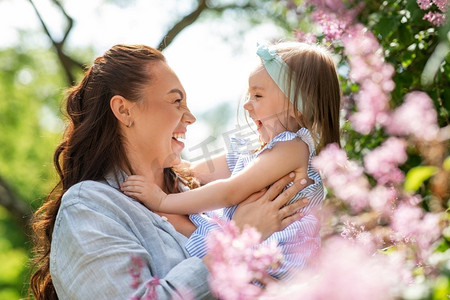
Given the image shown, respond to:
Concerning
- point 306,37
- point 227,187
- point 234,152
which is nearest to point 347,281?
point 227,187

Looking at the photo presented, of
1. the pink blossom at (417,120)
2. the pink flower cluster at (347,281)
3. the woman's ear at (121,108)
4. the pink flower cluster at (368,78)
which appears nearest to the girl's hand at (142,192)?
the woman's ear at (121,108)

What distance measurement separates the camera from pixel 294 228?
7.76 ft

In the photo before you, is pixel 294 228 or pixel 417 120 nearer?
pixel 417 120

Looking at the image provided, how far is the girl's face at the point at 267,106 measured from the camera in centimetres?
253

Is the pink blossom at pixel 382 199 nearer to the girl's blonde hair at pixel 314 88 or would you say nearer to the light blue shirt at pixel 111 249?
the light blue shirt at pixel 111 249

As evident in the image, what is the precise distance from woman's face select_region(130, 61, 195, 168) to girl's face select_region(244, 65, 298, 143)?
261 mm

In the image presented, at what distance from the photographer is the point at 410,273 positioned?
4.56 feet

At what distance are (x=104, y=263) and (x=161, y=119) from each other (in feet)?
2.34

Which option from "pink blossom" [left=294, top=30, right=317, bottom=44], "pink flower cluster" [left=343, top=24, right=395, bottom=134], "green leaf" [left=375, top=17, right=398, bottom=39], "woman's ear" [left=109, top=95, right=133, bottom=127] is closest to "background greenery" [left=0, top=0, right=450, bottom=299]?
"green leaf" [left=375, top=17, right=398, bottom=39]

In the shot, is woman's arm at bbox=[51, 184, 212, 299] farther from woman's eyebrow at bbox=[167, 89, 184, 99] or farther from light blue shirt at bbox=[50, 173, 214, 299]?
woman's eyebrow at bbox=[167, 89, 184, 99]

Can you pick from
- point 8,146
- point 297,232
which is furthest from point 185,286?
point 8,146

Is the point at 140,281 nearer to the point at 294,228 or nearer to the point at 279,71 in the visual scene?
the point at 294,228

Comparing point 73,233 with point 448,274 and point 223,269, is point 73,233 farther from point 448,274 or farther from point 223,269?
point 448,274

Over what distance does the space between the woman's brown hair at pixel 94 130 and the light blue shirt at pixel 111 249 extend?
0.20 metres
